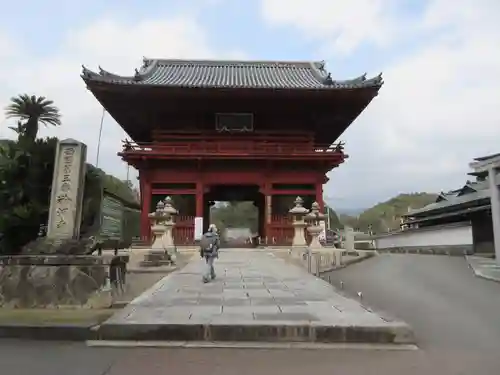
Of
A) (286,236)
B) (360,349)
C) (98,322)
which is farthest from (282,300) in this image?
(286,236)

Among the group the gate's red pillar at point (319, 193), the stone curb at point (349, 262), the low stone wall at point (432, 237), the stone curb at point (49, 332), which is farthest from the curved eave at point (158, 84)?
the stone curb at point (49, 332)

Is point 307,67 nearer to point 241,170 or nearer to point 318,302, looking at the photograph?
point 241,170

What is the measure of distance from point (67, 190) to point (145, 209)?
47.7 feet

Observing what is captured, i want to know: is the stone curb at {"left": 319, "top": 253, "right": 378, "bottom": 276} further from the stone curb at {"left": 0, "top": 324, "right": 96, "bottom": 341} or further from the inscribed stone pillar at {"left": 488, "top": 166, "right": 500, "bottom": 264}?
the stone curb at {"left": 0, "top": 324, "right": 96, "bottom": 341}

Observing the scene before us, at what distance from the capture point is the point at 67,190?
8.39 m

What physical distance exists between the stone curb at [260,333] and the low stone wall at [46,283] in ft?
5.75

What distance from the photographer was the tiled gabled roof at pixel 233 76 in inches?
898

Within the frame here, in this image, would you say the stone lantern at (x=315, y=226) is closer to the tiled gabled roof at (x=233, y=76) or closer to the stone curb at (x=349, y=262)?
the stone curb at (x=349, y=262)

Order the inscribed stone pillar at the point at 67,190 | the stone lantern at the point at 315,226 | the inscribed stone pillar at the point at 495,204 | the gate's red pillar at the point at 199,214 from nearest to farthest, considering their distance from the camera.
Result: the inscribed stone pillar at the point at 67,190
the inscribed stone pillar at the point at 495,204
the stone lantern at the point at 315,226
the gate's red pillar at the point at 199,214

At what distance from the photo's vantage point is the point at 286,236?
2277cm

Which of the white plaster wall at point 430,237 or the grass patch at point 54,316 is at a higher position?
the white plaster wall at point 430,237

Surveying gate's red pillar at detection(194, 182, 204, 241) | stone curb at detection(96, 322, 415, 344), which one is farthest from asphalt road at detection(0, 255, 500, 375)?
gate's red pillar at detection(194, 182, 204, 241)

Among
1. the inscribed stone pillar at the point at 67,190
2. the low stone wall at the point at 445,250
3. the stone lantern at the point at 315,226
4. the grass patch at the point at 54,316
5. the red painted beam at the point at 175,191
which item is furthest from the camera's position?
the low stone wall at the point at 445,250

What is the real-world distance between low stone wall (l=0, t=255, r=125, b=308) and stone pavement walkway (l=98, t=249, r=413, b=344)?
2.56ft
